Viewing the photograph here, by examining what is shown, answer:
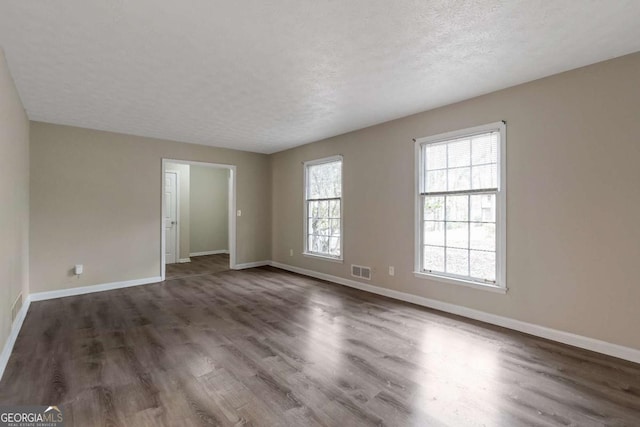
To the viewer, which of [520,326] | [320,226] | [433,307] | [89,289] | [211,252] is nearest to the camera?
[520,326]

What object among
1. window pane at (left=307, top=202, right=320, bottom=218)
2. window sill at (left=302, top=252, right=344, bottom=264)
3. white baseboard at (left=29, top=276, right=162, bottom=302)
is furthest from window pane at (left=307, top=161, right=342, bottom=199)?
white baseboard at (left=29, top=276, right=162, bottom=302)

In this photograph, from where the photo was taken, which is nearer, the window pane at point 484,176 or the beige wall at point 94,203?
the window pane at point 484,176

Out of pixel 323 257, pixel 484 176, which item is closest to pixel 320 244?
pixel 323 257

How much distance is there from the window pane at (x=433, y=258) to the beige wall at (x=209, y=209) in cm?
666

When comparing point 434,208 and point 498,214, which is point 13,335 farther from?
point 498,214

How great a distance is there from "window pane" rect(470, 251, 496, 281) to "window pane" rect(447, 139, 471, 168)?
1.09m

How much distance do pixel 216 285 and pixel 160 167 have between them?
2354 millimetres

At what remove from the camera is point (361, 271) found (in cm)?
511

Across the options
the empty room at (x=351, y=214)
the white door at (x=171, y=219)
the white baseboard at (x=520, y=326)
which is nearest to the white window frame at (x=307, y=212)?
the empty room at (x=351, y=214)

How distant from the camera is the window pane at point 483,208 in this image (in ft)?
11.7

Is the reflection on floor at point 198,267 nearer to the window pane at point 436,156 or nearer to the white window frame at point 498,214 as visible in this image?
the white window frame at point 498,214

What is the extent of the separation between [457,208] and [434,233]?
1.48ft

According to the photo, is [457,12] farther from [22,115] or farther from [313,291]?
[22,115]

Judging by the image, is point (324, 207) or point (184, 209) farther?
point (184, 209)
